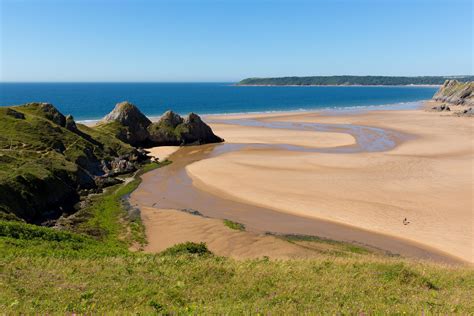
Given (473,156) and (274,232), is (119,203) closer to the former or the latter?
(274,232)

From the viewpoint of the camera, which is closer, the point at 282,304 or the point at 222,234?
the point at 282,304

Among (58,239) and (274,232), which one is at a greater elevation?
(58,239)

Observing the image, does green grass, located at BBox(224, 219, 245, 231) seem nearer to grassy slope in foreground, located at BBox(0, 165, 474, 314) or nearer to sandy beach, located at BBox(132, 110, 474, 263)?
sandy beach, located at BBox(132, 110, 474, 263)

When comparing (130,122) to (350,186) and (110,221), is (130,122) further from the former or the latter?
(350,186)

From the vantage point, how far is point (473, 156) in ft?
166

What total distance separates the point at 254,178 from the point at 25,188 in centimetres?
2067

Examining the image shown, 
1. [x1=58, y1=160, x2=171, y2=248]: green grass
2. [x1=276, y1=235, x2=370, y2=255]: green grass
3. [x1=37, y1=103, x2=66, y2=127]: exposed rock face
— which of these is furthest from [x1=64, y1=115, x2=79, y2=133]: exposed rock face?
[x1=276, y1=235, x2=370, y2=255]: green grass

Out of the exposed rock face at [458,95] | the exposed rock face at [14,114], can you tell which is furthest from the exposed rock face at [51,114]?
the exposed rock face at [458,95]

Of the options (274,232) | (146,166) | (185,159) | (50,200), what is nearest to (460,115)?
(185,159)

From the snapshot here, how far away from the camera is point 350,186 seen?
36.3m

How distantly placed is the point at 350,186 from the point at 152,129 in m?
35.3

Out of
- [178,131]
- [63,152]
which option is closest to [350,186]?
[63,152]

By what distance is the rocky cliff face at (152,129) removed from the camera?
57812mm

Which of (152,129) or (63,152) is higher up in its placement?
(152,129)
